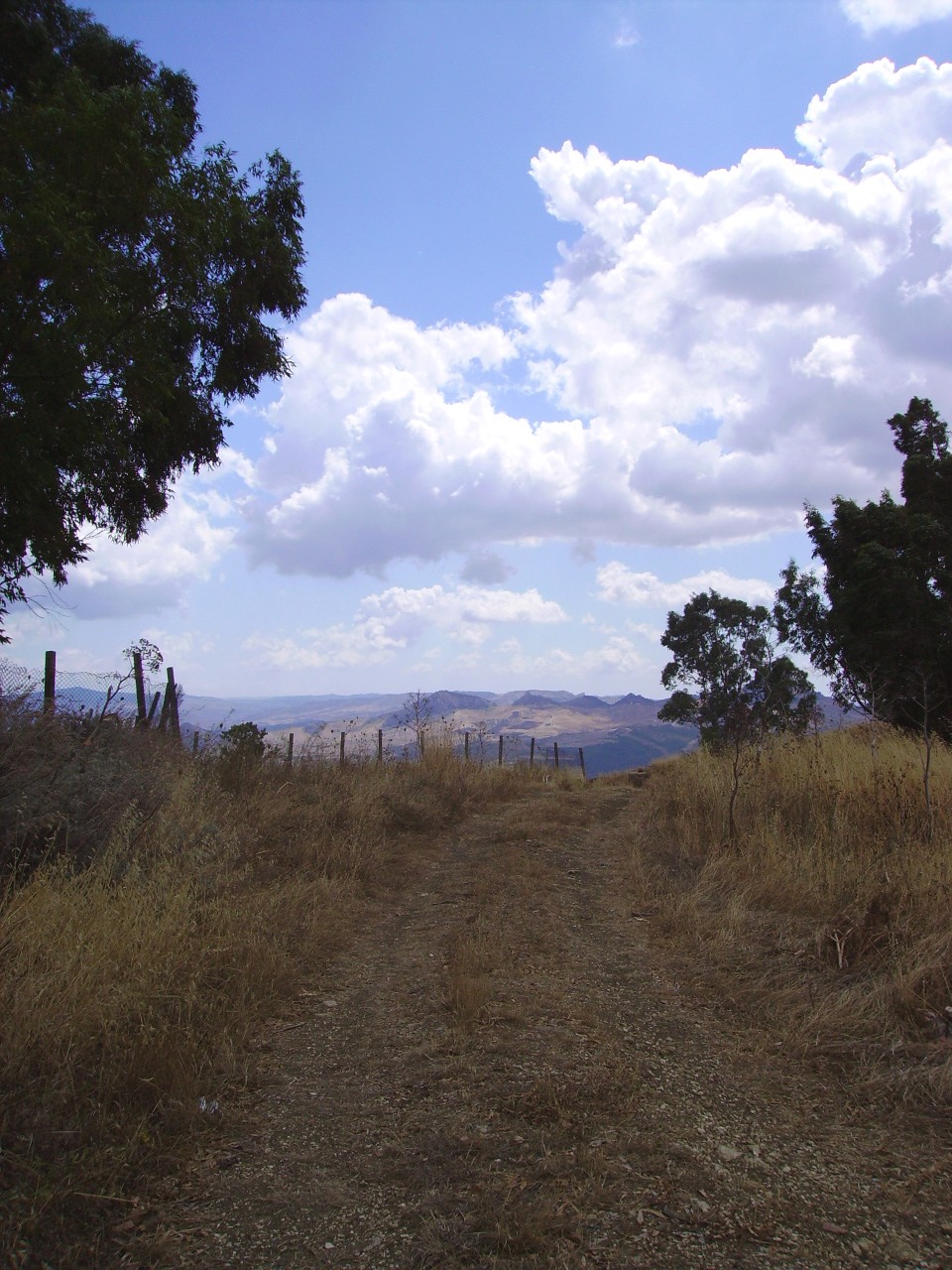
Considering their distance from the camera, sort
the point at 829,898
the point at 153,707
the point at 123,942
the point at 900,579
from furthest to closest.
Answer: the point at 900,579, the point at 153,707, the point at 829,898, the point at 123,942

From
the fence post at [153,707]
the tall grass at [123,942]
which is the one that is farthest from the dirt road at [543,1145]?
the fence post at [153,707]

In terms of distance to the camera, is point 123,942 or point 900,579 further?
point 900,579

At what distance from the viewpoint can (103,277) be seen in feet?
19.5

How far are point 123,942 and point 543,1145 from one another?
2.41 meters

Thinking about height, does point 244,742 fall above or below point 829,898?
above

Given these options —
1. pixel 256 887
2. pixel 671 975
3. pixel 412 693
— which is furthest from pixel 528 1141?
pixel 412 693

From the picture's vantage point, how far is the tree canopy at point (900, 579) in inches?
658

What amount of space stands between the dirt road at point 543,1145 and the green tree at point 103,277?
16.9ft

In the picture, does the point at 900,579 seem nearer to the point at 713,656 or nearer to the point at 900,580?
the point at 900,580

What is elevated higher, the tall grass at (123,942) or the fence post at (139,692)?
the fence post at (139,692)

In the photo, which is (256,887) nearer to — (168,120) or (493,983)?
(493,983)

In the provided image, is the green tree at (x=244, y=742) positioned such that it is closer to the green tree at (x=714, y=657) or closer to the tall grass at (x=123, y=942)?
the tall grass at (x=123, y=942)

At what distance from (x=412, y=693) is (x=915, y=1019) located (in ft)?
41.3

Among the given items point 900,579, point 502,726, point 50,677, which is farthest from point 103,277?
point 502,726
